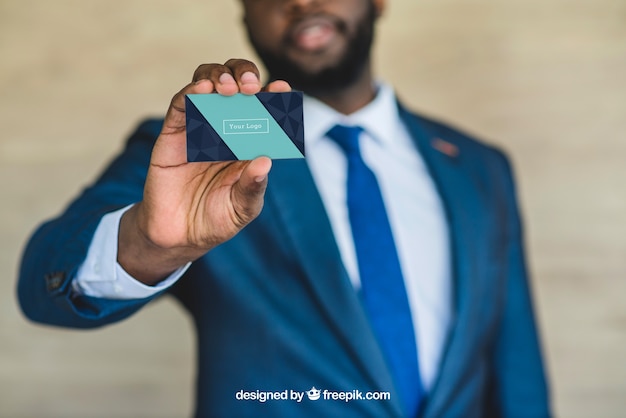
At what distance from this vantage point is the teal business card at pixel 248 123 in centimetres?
54

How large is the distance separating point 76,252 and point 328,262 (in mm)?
288

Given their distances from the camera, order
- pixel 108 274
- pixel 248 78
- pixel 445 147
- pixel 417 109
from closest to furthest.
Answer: pixel 248 78
pixel 108 274
pixel 445 147
pixel 417 109

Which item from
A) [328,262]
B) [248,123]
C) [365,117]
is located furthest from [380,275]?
[248,123]

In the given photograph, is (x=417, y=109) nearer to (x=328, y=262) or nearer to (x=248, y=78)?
(x=328, y=262)

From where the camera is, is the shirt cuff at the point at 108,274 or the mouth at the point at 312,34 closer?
the shirt cuff at the point at 108,274

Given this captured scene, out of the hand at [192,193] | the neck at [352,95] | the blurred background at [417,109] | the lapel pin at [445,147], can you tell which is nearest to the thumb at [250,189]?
the hand at [192,193]

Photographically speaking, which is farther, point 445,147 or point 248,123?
point 445,147

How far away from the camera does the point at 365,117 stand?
1.06 meters

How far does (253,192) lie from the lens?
58 centimetres

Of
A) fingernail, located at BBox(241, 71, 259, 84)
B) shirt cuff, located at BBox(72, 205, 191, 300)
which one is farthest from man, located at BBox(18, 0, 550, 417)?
fingernail, located at BBox(241, 71, 259, 84)

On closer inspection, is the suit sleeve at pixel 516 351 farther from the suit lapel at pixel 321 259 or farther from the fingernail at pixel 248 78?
the fingernail at pixel 248 78

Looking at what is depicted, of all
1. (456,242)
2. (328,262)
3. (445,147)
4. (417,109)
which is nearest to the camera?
(328,262)

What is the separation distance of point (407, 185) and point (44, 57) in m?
0.97

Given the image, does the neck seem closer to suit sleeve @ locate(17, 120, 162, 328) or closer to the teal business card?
suit sleeve @ locate(17, 120, 162, 328)
